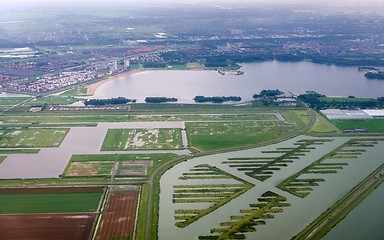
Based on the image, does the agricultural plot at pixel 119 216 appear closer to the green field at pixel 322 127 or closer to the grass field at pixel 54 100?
the green field at pixel 322 127

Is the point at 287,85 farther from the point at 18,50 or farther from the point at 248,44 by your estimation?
the point at 18,50

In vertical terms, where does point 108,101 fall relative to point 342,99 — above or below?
below

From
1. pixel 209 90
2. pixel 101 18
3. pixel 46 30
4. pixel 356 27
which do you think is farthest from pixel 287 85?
pixel 101 18

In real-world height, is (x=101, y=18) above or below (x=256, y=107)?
above

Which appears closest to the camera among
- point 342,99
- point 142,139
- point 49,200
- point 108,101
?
point 49,200

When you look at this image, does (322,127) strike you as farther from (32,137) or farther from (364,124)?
(32,137)

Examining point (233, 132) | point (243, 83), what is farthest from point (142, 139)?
point (243, 83)
